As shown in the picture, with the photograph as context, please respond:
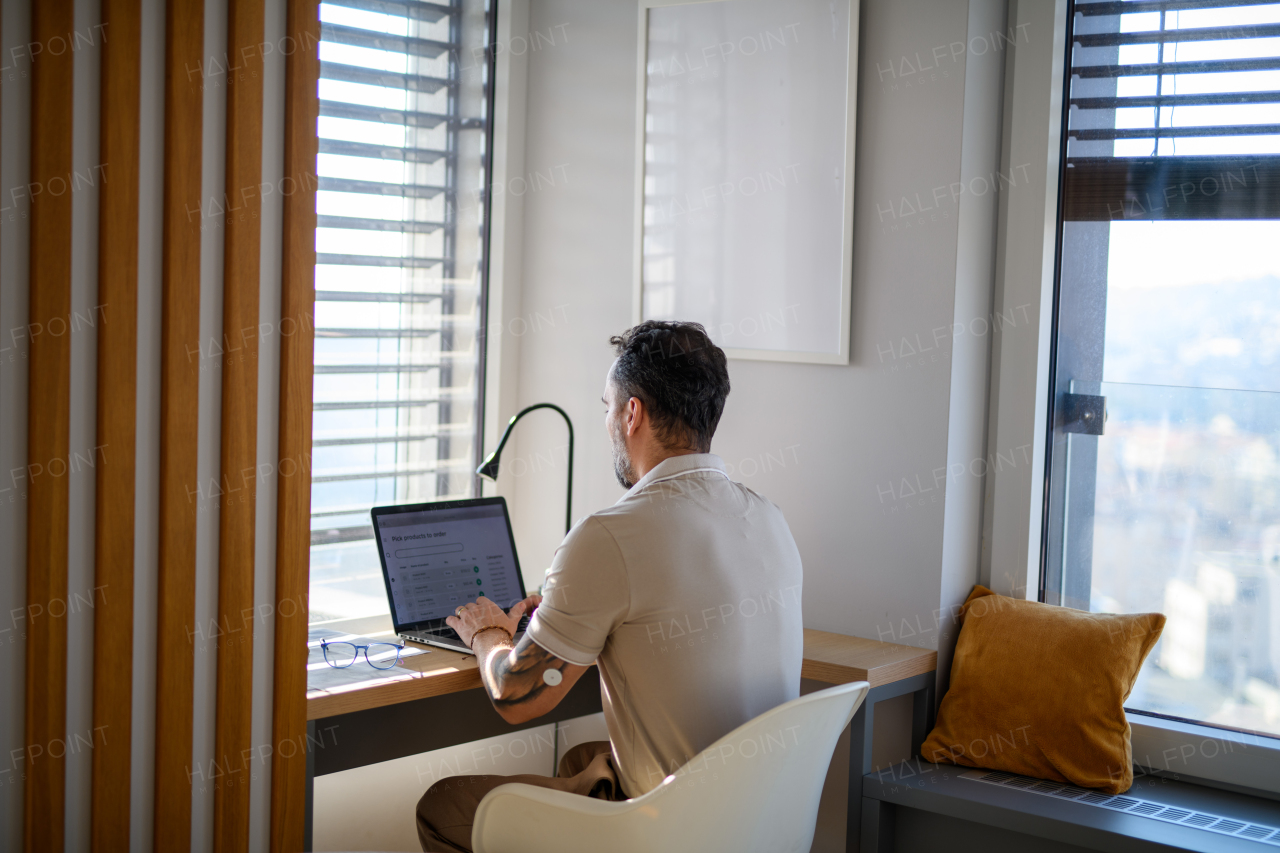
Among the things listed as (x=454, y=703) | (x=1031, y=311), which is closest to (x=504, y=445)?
(x=454, y=703)

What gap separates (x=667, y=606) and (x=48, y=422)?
0.96m

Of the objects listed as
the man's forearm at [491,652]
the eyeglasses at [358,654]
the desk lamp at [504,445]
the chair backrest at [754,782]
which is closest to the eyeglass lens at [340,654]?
the eyeglasses at [358,654]

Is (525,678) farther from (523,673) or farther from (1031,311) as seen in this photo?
(1031,311)

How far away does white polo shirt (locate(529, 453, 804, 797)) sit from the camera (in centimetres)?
181

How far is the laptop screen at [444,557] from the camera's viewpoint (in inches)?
96.0

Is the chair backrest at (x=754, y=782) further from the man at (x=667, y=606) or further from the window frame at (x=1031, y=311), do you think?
the window frame at (x=1031, y=311)

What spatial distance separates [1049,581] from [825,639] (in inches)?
21.7

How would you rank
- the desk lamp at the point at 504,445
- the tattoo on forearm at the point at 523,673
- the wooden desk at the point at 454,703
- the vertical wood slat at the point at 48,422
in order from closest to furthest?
the vertical wood slat at the point at 48,422 → the tattoo on forearm at the point at 523,673 → the wooden desk at the point at 454,703 → the desk lamp at the point at 504,445

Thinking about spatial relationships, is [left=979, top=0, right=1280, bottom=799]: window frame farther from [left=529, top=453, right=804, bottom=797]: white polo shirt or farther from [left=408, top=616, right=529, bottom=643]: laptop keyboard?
[left=408, top=616, right=529, bottom=643]: laptop keyboard

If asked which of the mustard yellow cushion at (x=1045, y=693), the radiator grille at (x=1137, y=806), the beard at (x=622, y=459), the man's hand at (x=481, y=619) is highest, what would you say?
the beard at (x=622, y=459)

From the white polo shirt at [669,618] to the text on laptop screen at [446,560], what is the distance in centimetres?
66

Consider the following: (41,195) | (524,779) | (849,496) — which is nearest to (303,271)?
(41,195)

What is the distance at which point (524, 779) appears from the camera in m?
2.17

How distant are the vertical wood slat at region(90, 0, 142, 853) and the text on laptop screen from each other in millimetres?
817
